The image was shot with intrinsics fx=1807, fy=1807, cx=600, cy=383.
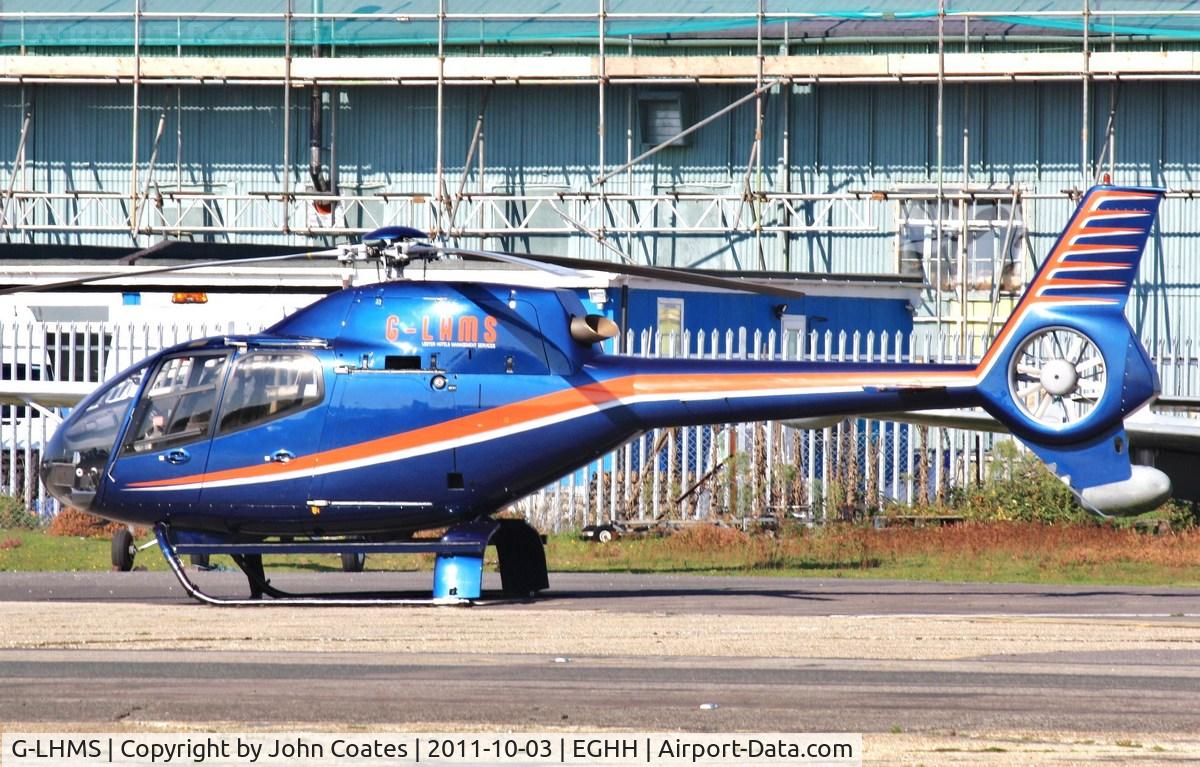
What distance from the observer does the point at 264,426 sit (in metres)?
15.1

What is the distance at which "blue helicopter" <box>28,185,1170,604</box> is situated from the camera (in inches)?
596

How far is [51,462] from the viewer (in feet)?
52.1

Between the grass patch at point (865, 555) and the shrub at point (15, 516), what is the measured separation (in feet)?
3.77

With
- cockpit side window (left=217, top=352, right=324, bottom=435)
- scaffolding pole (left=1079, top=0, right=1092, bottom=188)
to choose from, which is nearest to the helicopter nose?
cockpit side window (left=217, top=352, right=324, bottom=435)

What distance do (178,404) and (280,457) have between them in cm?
99

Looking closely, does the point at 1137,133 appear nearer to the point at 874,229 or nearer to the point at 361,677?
the point at 874,229

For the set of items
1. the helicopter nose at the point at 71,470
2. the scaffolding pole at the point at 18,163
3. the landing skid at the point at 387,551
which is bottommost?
the landing skid at the point at 387,551

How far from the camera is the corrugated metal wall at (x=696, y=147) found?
37.6 metres

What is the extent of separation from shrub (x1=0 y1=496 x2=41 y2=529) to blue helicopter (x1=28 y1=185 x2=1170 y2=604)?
382 inches

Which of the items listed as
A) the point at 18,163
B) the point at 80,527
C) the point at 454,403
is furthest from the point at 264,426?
the point at 18,163

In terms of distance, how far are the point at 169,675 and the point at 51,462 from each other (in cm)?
600

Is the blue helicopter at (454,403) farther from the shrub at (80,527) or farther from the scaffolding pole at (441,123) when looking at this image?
the scaffolding pole at (441,123)

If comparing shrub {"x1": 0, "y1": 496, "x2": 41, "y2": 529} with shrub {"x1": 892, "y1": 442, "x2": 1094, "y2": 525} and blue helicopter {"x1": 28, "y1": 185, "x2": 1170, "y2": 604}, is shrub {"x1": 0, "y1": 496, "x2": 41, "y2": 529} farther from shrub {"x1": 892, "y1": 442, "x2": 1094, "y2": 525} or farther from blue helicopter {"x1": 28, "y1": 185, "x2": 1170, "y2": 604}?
shrub {"x1": 892, "y1": 442, "x2": 1094, "y2": 525}

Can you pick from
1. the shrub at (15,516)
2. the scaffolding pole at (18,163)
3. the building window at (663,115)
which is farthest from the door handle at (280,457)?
the scaffolding pole at (18,163)
